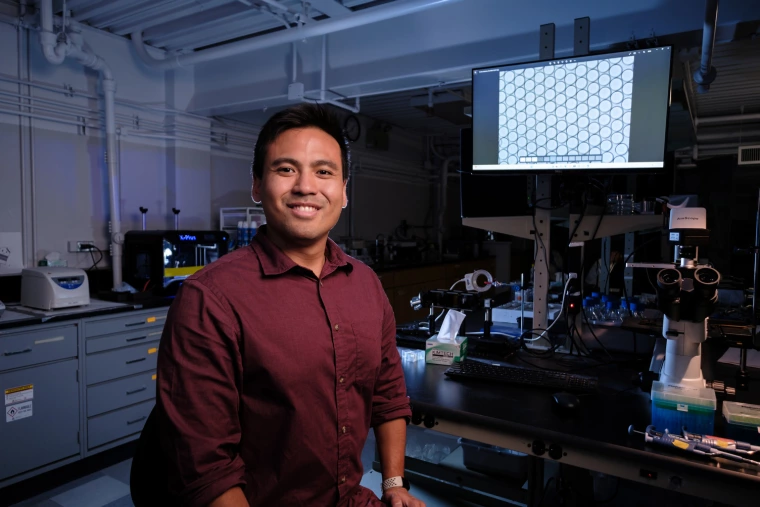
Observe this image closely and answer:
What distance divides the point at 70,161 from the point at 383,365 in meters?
3.13

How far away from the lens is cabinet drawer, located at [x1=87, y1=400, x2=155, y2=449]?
2.76 m

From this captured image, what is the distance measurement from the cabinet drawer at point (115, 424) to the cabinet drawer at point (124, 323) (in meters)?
0.47

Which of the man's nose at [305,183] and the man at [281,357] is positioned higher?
the man's nose at [305,183]

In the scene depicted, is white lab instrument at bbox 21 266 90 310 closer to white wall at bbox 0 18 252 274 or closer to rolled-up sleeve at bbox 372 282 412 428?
white wall at bbox 0 18 252 274

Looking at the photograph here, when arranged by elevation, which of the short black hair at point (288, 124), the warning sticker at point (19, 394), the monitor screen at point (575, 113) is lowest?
the warning sticker at point (19, 394)

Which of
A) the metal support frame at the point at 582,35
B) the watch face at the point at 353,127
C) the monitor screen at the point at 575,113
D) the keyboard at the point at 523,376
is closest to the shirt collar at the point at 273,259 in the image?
the keyboard at the point at 523,376

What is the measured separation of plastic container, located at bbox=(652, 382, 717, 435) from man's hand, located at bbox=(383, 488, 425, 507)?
634 mm

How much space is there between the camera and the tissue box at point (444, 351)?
181 centimetres

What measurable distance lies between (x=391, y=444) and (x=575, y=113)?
4.26 feet

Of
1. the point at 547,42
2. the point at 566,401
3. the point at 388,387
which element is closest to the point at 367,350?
the point at 388,387

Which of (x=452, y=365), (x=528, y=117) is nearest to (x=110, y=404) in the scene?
(x=452, y=365)

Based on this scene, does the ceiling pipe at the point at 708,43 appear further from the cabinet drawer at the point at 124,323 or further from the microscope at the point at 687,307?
the cabinet drawer at the point at 124,323

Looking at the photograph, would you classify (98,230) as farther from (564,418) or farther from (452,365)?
(564,418)

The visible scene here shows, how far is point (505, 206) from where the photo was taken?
2170 millimetres
